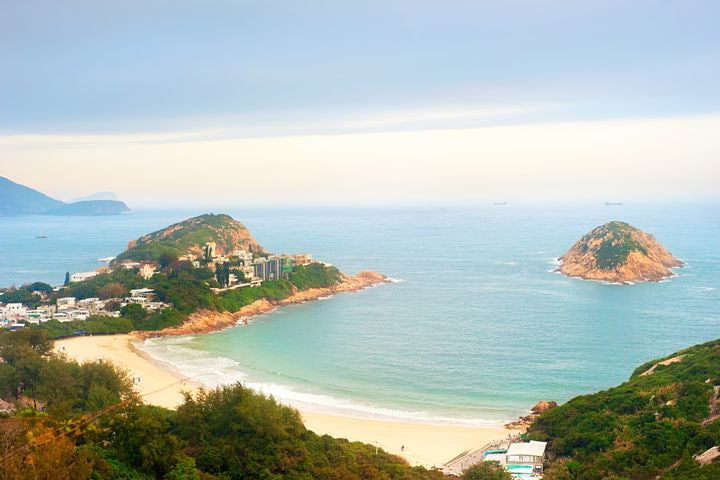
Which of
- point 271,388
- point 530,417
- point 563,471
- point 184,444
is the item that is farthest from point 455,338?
point 184,444

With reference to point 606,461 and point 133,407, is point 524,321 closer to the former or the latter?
point 606,461

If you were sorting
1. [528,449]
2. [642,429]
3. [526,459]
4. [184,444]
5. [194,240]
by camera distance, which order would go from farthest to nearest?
[194,240] < [528,449] < [526,459] < [642,429] < [184,444]

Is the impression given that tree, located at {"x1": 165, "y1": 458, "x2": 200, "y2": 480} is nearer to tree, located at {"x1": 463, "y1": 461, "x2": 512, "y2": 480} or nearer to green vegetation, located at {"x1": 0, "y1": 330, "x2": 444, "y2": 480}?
green vegetation, located at {"x1": 0, "y1": 330, "x2": 444, "y2": 480}

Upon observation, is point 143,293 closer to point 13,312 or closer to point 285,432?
point 13,312

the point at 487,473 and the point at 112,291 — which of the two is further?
the point at 112,291

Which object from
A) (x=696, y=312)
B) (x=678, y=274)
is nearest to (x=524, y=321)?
(x=696, y=312)

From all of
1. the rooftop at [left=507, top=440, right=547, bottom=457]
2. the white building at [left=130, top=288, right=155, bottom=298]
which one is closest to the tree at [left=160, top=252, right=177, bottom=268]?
the white building at [left=130, top=288, right=155, bottom=298]
